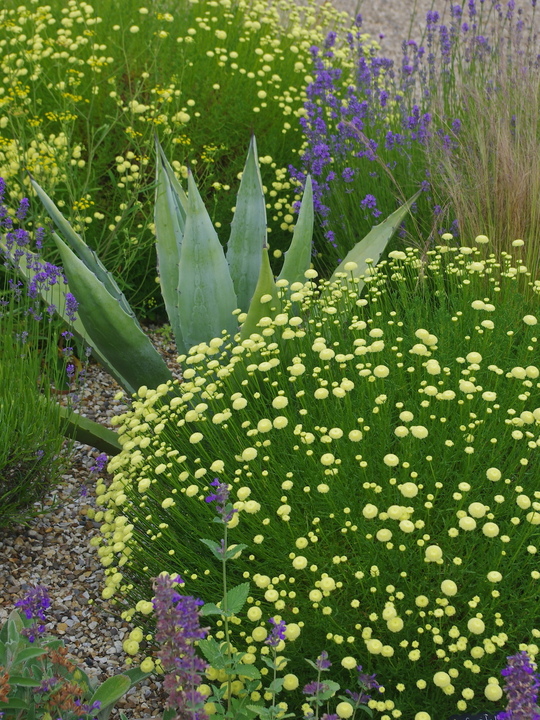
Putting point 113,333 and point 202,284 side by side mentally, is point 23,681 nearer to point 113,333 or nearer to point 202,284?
point 113,333

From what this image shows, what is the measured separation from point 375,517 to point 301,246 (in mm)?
1581

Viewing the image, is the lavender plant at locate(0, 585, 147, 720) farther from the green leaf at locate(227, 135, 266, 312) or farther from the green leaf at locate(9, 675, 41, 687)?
the green leaf at locate(227, 135, 266, 312)

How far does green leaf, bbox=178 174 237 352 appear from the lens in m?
3.37

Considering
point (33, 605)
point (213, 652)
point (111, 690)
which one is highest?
point (33, 605)

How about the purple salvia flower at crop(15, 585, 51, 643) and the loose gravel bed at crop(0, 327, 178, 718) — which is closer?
the purple salvia flower at crop(15, 585, 51, 643)

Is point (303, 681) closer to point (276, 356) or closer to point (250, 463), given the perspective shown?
point (250, 463)

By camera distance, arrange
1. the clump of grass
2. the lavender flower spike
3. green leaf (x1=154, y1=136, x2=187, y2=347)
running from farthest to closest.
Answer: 1. the clump of grass
2. green leaf (x1=154, y1=136, x2=187, y2=347)
3. the lavender flower spike

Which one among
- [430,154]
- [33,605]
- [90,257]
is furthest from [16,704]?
[430,154]

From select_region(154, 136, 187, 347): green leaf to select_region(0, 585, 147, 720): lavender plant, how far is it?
1751 millimetres

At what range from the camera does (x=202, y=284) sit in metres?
3.41

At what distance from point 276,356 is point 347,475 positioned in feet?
2.40

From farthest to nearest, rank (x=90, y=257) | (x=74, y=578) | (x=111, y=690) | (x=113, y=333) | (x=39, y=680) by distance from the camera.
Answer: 1. (x=90, y=257)
2. (x=113, y=333)
3. (x=74, y=578)
4. (x=111, y=690)
5. (x=39, y=680)

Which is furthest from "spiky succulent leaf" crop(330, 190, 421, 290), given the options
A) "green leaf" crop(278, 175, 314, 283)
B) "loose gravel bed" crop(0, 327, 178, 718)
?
"loose gravel bed" crop(0, 327, 178, 718)

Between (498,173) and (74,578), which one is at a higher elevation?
(498,173)
